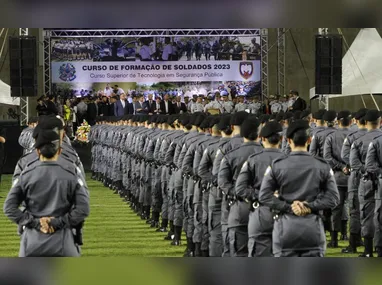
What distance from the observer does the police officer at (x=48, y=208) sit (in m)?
5.36

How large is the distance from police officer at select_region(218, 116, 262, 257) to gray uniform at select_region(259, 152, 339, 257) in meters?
1.55

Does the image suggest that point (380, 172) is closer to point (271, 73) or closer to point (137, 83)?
point (137, 83)

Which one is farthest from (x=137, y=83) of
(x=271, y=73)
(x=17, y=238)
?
(x=17, y=238)

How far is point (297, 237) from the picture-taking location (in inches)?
245

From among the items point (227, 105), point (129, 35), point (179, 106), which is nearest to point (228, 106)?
point (227, 105)

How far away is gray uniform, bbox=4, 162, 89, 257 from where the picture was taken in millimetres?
5379

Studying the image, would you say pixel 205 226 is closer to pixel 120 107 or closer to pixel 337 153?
pixel 337 153

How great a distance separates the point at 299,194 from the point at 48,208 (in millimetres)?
1851

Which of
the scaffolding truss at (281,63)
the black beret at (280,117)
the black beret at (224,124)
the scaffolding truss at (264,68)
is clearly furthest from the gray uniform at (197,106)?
the black beret at (224,124)

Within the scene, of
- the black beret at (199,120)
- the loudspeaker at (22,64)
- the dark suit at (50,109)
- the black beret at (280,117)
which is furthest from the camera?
the loudspeaker at (22,64)

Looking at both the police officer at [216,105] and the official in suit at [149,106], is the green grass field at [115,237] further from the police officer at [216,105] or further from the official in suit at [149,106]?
the official in suit at [149,106]

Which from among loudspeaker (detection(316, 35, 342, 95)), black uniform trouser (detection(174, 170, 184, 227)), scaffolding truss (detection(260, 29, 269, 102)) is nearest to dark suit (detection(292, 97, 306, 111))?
loudspeaker (detection(316, 35, 342, 95))

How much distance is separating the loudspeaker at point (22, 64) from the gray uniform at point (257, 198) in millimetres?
16426

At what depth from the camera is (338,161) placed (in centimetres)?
1234
